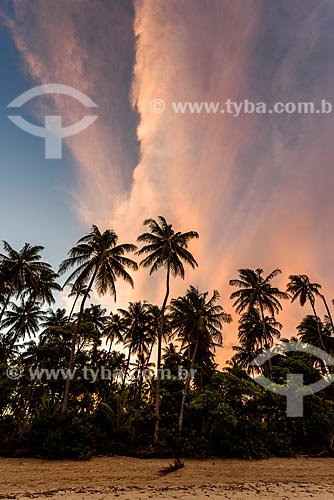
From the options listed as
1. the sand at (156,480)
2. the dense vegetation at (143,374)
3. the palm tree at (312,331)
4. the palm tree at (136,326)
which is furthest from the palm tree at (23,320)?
the palm tree at (312,331)

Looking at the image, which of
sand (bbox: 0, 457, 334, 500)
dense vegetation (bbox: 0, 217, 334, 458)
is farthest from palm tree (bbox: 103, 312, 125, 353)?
sand (bbox: 0, 457, 334, 500)

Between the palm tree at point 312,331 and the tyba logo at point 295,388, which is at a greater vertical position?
the palm tree at point 312,331

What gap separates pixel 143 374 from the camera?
38.7 meters

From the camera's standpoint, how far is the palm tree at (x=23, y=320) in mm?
36406

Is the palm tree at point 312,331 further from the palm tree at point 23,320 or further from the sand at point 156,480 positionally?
the palm tree at point 23,320

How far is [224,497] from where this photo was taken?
10492 mm

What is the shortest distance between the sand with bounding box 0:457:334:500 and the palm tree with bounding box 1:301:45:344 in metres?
21.4

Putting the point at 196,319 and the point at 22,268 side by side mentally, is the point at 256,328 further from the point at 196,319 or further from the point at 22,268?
the point at 22,268

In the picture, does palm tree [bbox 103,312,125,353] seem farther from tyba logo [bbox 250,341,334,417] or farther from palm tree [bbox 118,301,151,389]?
tyba logo [bbox 250,341,334,417]

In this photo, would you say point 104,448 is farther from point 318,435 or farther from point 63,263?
point 318,435

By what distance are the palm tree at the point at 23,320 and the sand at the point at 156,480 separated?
21.4 m

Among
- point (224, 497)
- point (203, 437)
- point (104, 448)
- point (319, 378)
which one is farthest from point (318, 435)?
point (224, 497)

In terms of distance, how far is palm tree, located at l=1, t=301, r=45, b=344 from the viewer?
36.4 metres

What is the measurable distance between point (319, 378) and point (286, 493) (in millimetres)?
19772
